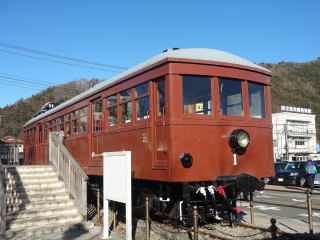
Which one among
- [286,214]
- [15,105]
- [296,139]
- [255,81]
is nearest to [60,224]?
[255,81]

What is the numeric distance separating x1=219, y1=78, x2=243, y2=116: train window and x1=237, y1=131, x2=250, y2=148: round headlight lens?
530mm

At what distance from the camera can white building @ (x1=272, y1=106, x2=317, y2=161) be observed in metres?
62.2

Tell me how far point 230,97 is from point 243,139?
0.95 meters

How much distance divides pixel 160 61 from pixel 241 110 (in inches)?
83.0

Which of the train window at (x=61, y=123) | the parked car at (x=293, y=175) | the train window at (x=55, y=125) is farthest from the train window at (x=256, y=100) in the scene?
the parked car at (x=293, y=175)

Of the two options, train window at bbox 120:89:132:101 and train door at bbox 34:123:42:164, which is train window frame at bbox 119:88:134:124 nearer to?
train window at bbox 120:89:132:101

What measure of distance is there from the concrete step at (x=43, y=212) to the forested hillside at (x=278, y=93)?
154 ft

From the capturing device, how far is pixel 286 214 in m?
11.1

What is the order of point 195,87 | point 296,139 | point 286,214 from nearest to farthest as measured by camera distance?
1. point 195,87
2. point 286,214
3. point 296,139

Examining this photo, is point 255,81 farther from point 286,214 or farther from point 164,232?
point 286,214

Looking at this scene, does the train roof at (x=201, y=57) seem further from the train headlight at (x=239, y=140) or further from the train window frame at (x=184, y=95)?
the train headlight at (x=239, y=140)

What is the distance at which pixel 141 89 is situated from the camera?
8.20m

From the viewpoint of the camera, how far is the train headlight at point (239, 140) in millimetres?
7695

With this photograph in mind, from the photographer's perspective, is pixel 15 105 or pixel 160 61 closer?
pixel 160 61
